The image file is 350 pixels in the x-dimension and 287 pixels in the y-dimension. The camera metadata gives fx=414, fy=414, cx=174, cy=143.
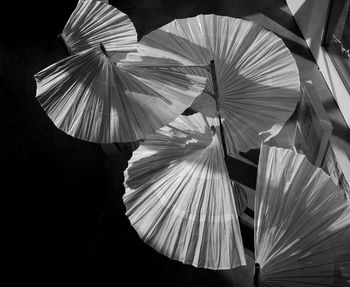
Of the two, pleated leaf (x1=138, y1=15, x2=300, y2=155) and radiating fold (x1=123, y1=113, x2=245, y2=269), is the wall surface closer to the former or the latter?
pleated leaf (x1=138, y1=15, x2=300, y2=155)

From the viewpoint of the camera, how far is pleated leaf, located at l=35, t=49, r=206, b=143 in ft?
5.74

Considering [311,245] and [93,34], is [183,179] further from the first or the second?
[93,34]

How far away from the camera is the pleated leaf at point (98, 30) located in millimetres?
2184

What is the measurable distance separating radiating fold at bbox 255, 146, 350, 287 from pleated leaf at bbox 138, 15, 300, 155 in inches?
8.7

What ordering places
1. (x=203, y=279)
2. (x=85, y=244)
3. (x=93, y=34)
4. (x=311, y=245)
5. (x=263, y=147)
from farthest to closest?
(x=85, y=244) → (x=203, y=279) → (x=93, y=34) → (x=263, y=147) → (x=311, y=245)

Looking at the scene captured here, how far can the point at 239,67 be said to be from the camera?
196cm

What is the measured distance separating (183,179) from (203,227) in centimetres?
23

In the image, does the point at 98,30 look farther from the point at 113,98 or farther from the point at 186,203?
the point at 186,203

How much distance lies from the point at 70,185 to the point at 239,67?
5.55ft

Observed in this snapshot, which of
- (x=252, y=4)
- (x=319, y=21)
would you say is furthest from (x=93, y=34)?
(x=252, y=4)

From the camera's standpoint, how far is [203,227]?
1.60 meters

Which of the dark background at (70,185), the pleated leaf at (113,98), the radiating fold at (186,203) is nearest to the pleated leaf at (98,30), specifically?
the pleated leaf at (113,98)

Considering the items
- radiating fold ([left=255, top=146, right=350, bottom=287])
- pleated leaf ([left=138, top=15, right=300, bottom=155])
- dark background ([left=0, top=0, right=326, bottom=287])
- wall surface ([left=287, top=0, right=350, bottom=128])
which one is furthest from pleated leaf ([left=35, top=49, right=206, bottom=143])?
wall surface ([left=287, top=0, right=350, bottom=128])

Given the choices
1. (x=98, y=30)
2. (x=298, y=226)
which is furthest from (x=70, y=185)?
(x=298, y=226)
